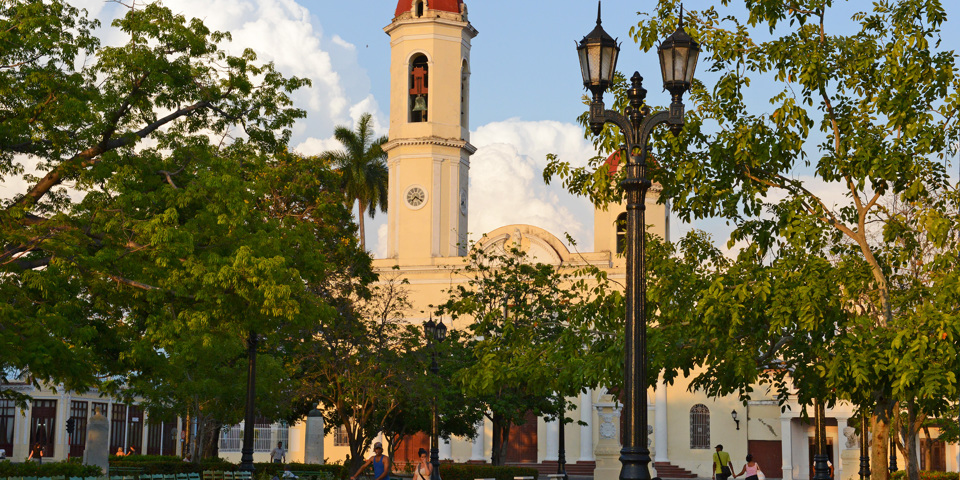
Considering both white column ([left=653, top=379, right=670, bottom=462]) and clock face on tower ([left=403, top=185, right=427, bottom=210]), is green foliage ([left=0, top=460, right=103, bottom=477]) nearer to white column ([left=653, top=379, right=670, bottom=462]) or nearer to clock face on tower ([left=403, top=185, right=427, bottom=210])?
clock face on tower ([left=403, top=185, right=427, bottom=210])

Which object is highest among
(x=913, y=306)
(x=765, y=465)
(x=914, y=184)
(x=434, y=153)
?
(x=434, y=153)

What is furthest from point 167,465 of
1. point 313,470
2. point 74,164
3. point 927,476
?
point 927,476

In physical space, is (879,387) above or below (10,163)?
below

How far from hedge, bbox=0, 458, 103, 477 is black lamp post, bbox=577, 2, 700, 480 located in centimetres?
1319

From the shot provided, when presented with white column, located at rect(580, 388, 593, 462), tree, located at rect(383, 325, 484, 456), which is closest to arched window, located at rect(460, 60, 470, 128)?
white column, located at rect(580, 388, 593, 462)

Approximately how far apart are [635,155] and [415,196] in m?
39.5

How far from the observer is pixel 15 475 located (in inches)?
798

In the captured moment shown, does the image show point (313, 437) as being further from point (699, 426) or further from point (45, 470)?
point (699, 426)

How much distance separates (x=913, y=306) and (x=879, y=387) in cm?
252

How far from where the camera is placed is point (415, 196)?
50.9 m

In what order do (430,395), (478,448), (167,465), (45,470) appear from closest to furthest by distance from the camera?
1. (45,470)
2. (430,395)
3. (167,465)
4. (478,448)

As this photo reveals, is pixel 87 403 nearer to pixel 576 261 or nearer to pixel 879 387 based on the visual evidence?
pixel 576 261

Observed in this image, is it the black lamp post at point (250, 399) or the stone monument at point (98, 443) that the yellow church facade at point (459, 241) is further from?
the black lamp post at point (250, 399)

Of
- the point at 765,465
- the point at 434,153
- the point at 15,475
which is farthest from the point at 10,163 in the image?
the point at 765,465
